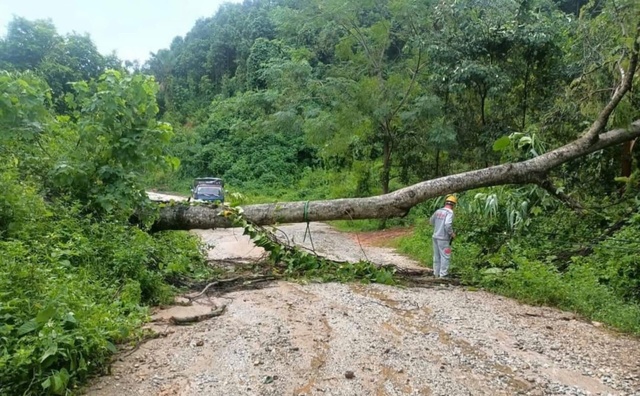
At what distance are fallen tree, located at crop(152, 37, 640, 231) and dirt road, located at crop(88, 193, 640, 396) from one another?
2.13 m

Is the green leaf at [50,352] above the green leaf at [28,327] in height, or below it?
below

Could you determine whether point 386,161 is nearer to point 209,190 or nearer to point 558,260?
point 209,190

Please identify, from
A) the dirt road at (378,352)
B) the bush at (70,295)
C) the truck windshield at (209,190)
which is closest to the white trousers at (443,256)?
the dirt road at (378,352)

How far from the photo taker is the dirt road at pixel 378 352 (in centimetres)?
362

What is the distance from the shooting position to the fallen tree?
809cm

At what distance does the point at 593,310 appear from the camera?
5.75 meters

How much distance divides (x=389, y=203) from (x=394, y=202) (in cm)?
9

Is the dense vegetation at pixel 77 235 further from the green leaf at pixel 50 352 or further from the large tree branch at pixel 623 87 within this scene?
the large tree branch at pixel 623 87

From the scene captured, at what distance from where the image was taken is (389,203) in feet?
26.5

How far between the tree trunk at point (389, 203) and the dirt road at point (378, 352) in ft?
6.98

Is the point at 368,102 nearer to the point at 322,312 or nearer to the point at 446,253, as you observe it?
the point at 446,253

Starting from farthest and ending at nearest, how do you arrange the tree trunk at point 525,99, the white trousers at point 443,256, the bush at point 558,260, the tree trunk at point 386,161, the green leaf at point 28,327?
1. the tree trunk at point 386,161
2. the tree trunk at point 525,99
3. the white trousers at point 443,256
4. the bush at point 558,260
5. the green leaf at point 28,327

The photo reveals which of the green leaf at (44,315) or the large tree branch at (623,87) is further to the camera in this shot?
the large tree branch at (623,87)

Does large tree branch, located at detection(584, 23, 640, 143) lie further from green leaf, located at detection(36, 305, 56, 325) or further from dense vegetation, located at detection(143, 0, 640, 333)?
green leaf, located at detection(36, 305, 56, 325)
